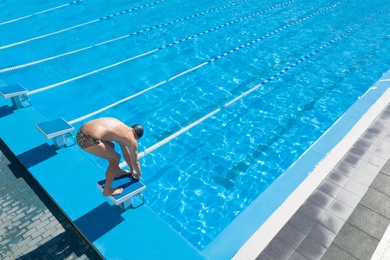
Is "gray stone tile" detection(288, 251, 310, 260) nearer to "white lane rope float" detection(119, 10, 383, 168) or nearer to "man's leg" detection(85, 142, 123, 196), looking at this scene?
"man's leg" detection(85, 142, 123, 196)

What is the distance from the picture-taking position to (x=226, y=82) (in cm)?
866

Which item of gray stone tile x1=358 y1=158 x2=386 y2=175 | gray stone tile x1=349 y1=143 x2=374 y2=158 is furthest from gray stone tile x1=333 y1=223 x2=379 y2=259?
gray stone tile x1=349 y1=143 x2=374 y2=158

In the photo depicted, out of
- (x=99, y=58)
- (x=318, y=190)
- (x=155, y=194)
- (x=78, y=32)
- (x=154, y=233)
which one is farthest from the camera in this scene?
(x=78, y=32)

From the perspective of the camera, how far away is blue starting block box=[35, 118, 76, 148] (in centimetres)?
521

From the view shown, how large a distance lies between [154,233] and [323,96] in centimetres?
579

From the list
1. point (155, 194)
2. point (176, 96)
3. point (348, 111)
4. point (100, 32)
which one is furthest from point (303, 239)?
point (100, 32)

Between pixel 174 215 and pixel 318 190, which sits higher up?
pixel 318 190

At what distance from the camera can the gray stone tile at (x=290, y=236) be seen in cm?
443

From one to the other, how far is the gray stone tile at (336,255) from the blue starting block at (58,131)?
164 inches

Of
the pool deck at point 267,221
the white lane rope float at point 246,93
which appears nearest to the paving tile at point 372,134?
the pool deck at point 267,221

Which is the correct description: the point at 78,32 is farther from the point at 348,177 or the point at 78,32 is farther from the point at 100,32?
the point at 348,177

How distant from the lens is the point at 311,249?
14.2ft

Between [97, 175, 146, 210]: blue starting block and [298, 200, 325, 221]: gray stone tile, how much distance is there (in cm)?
235

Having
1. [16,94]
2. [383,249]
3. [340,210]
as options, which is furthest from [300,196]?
[16,94]
